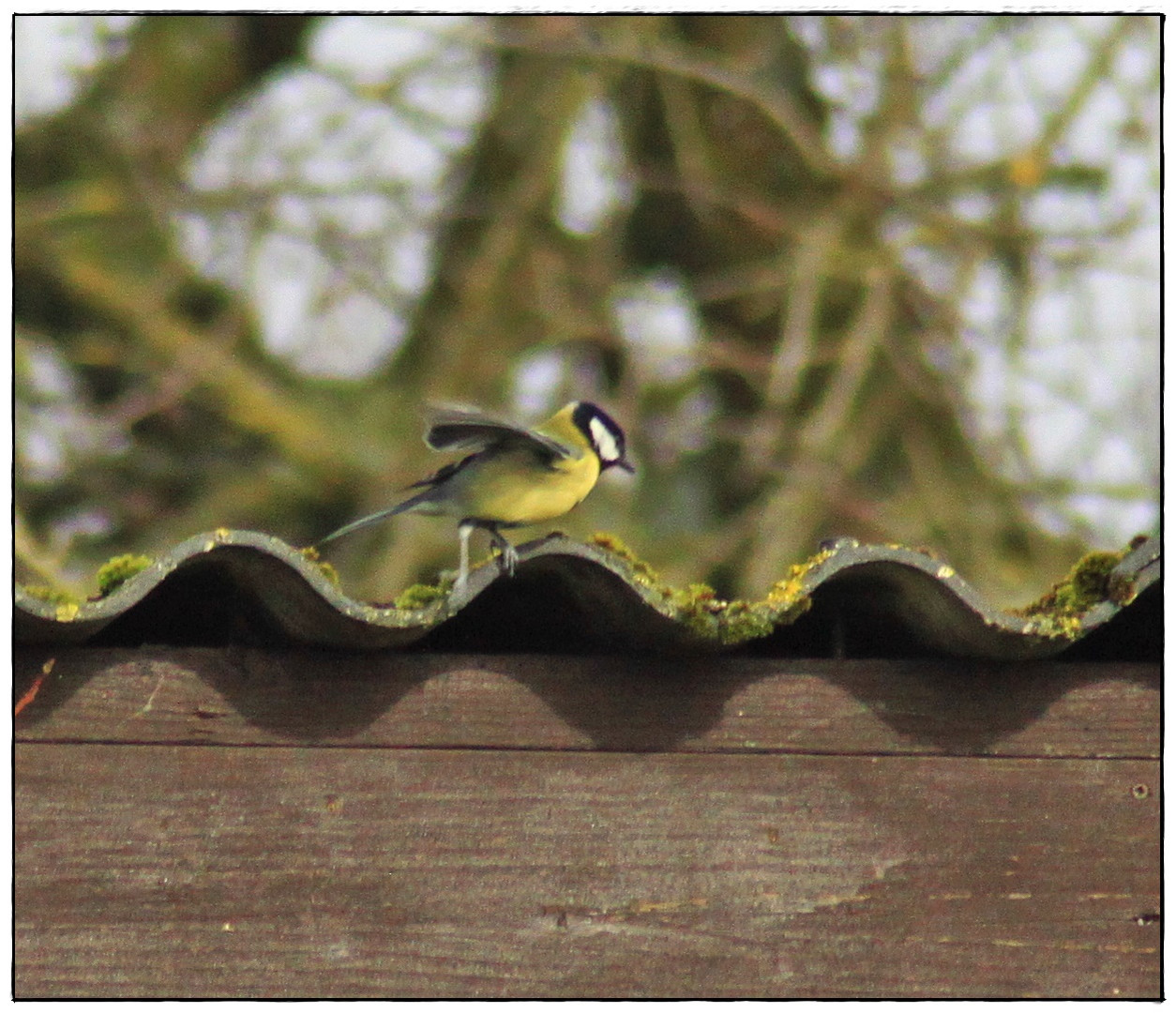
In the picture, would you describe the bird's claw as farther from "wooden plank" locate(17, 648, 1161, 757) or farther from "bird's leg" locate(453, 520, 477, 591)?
"wooden plank" locate(17, 648, 1161, 757)

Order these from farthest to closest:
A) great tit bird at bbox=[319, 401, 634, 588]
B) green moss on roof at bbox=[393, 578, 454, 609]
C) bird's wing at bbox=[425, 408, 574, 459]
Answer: great tit bird at bbox=[319, 401, 634, 588]
bird's wing at bbox=[425, 408, 574, 459]
green moss on roof at bbox=[393, 578, 454, 609]

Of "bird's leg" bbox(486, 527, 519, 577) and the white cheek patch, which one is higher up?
"bird's leg" bbox(486, 527, 519, 577)

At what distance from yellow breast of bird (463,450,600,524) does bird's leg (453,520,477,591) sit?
23 millimetres

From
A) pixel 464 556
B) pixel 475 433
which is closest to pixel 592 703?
pixel 464 556

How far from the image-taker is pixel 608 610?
7.61ft

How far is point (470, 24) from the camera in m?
7.36

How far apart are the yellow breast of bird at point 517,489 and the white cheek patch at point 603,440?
1.14 ft

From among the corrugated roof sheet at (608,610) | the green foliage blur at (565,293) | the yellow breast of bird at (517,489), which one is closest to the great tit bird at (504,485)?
the yellow breast of bird at (517,489)

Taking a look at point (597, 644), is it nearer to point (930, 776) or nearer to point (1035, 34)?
point (930, 776)

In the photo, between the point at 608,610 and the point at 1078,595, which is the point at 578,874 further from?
the point at 1078,595

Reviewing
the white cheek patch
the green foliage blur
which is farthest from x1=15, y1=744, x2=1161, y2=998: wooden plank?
the green foliage blur

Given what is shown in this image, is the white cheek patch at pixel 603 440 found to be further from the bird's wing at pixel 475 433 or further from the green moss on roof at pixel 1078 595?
the green moss on roof at pixel 1078 595

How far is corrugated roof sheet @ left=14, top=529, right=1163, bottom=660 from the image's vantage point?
218cm

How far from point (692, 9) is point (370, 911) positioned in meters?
1.61
